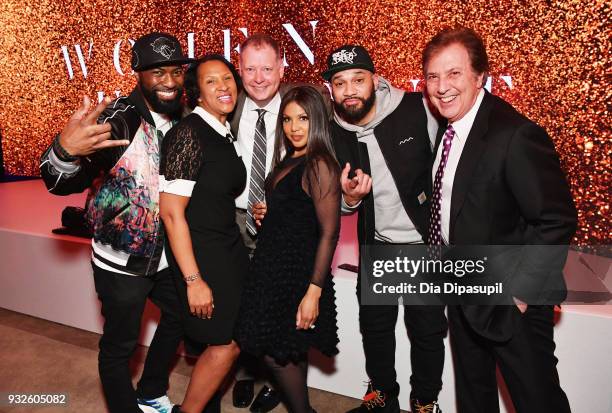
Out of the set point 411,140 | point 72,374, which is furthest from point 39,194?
point 411,140

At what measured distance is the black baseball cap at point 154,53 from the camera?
1699mm

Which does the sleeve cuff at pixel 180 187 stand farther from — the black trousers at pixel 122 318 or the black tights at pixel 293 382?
the black tights at pixel 293 382

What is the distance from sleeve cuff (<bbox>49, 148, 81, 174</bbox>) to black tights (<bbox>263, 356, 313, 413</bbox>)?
897 millimetres

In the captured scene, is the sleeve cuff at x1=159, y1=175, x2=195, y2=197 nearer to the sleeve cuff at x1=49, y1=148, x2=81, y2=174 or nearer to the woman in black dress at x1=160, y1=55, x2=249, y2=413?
the woman in black dress at x1=160, y1=55, x2=249, y2=413

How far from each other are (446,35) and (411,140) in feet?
1.43

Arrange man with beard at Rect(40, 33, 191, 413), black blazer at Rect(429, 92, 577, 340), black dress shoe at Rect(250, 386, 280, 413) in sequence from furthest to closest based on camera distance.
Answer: black dress shoe at Rect(250, 386, 280, 413) < man with beard at Rect(40, 33, 191, 413) < black blazer at Rect(429, 92, 577, 340)

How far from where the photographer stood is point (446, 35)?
1426 millimetres

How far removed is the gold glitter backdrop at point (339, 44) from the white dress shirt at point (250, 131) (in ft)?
5.15

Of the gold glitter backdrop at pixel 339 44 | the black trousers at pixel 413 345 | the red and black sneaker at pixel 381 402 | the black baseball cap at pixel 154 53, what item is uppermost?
the gold glitter backdrop at pixel 339 44

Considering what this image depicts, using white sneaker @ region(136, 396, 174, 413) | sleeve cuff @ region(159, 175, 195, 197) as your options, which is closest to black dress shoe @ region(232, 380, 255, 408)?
white sneaker @ region(136, 396, 174, 413)

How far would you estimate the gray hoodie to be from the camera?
70.6 inches

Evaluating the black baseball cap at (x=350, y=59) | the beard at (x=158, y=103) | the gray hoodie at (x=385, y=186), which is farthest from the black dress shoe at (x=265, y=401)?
the black baseball cap at (x=350, y=59)

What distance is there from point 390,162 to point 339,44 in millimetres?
1960

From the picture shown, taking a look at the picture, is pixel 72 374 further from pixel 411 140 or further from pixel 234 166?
pixel 411 140
